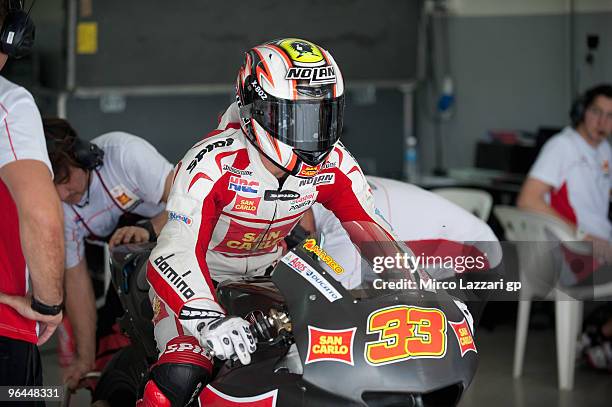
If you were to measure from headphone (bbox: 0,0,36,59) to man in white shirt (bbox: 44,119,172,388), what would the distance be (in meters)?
1.01

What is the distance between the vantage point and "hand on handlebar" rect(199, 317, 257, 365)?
2.07 metres

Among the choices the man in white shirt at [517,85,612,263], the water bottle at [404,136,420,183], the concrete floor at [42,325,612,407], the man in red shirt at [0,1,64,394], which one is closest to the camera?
the man in red shirt at [0,1,64,394]

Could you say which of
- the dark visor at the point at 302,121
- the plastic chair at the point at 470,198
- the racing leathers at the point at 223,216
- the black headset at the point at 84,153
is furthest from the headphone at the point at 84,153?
the plastic chair at the point at 470,198

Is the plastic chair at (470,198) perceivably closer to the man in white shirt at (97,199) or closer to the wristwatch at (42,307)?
Result: the man in white shirt at (97,199)

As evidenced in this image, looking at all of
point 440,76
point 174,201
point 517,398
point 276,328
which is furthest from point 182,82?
point 276,328

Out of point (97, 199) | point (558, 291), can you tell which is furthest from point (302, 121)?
point (558, 291)

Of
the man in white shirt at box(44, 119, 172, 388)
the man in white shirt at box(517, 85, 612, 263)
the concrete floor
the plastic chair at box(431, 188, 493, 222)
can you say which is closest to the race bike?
the man in white shirt at box(44, 119, 172, 388)

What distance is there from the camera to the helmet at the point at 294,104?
2.54 m

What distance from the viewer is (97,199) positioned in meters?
3.63

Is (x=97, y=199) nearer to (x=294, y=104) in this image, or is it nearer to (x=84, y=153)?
(x=84, y=153)

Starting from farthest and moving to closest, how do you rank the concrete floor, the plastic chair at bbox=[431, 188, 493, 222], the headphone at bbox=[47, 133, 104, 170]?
the plastic chair at bbox=[431, 188, 493, 222] < the concrete floor < the headphone at bbox=[47, 133, 104, 170]

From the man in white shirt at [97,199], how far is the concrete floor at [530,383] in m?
1.96

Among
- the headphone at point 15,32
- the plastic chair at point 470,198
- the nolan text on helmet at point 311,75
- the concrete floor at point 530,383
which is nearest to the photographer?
the headphone at point 15,32

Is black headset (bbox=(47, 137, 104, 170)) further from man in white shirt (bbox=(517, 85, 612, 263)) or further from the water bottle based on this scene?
the water bottle
